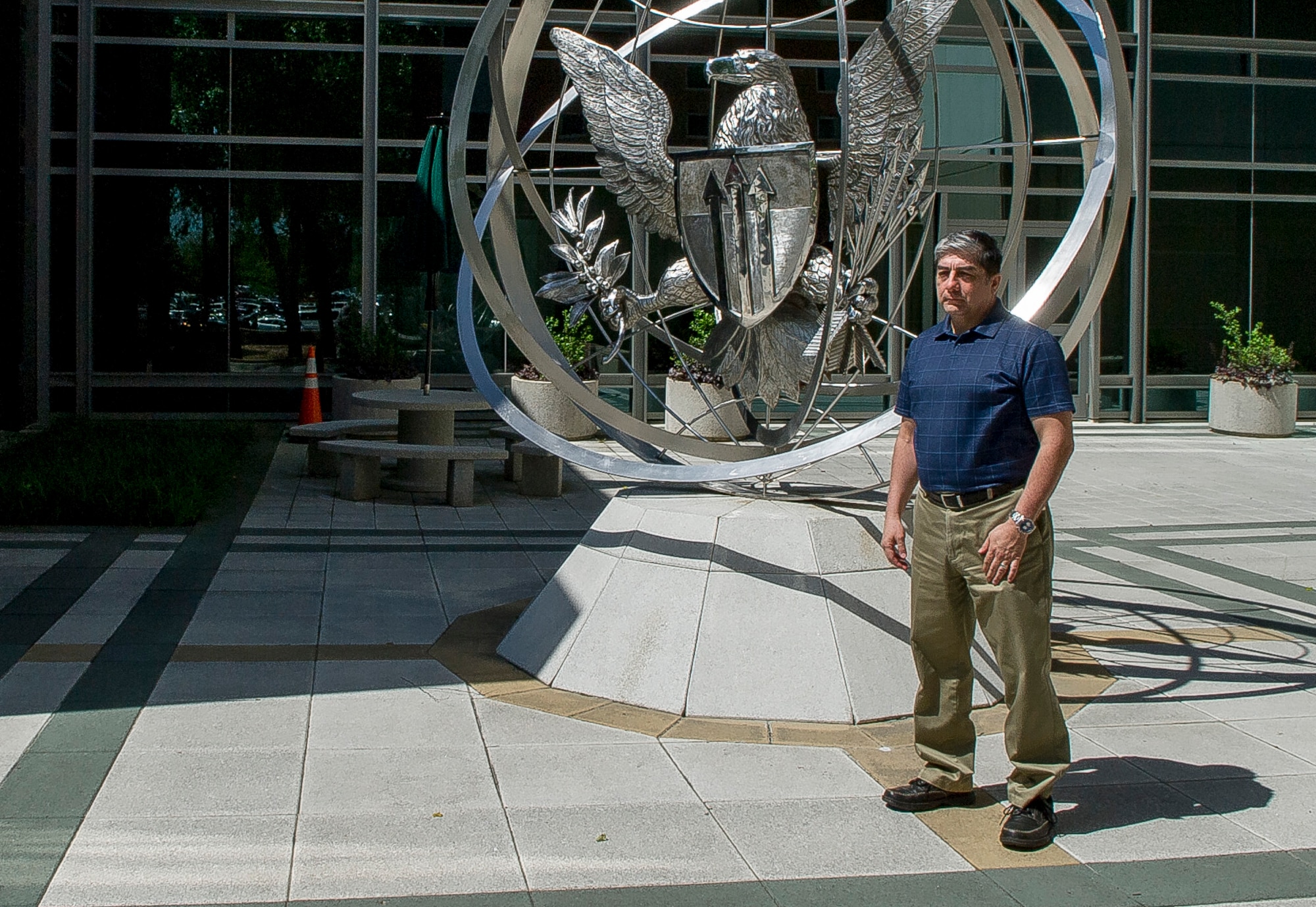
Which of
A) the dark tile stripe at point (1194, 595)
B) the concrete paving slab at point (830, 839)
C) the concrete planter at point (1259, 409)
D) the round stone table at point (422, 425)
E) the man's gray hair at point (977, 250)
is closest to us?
the concrete paving slab at point (830, 839)

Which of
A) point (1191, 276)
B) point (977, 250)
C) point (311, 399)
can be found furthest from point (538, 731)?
point (1191, 276)

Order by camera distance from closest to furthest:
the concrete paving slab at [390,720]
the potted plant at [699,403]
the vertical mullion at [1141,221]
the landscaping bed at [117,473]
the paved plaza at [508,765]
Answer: the paved plaza at [508,765], the concrete paving slab at [390,720], the landscaping bed at [117,473], the potted plant at [699,403], the vertical mullion at [1141,221]

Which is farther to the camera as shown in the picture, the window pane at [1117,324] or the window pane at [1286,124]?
the window pane at [1286,124]

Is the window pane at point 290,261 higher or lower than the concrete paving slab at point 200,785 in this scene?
higher

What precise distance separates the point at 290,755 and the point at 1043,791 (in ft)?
8.76

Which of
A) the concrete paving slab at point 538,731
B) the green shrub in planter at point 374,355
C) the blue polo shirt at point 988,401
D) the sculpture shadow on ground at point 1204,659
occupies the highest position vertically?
the green shrub in planter at point 374,355

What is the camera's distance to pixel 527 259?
18.3 m

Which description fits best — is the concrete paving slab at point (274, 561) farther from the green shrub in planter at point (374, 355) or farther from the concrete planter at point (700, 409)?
the concrete planter at point (700, 409)

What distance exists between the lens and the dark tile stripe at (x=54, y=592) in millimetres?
6762

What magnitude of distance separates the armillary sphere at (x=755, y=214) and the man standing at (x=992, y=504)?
148cm

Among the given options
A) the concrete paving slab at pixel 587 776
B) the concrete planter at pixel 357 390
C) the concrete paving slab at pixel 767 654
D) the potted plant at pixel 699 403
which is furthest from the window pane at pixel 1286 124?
the concrete paving slab at pixel 587 776

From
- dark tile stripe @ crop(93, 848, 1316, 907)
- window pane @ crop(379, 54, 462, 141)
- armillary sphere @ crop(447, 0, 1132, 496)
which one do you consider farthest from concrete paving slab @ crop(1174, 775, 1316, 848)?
window pane @ crop(379, 54, 462, 141)

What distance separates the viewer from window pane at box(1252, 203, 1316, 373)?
20219mm

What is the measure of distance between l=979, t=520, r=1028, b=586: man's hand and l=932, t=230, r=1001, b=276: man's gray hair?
2.77 ft
